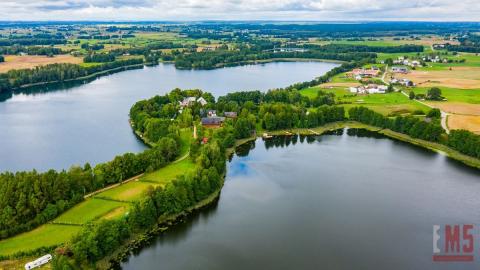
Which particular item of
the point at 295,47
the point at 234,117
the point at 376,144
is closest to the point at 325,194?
the point at 376,144

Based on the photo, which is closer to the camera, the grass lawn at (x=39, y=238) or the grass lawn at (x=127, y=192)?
the grass lawn at (x=39, y=238)

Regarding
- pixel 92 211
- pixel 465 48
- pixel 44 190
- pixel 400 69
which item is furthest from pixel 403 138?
pixel 465 48

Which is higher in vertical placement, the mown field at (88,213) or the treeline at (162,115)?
the treeline at (162,115)

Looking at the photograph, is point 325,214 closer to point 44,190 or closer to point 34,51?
point 44,190

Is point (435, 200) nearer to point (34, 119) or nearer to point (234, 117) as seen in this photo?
point (234, 117)

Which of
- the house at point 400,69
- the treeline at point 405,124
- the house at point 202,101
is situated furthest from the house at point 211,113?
the house at point 400,69

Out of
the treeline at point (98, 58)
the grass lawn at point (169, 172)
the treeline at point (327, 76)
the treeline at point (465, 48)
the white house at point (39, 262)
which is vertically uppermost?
the treeline at point (465, 48)

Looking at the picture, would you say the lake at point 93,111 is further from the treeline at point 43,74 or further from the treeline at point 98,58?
the treeline at point 98,58
